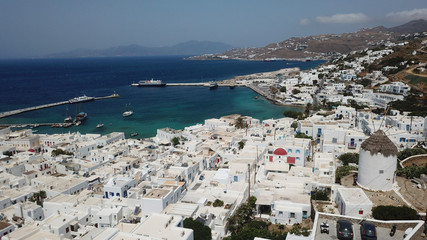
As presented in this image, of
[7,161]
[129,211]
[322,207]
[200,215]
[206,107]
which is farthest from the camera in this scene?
[206,107]

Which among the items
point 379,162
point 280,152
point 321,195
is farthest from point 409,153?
point 321,195

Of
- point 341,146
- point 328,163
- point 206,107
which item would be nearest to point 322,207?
point 328,163

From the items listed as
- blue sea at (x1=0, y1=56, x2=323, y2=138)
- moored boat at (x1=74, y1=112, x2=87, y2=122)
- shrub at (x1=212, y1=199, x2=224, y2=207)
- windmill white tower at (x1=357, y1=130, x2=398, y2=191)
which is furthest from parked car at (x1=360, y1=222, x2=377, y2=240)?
moored boat at (x1=74, y1=112, x2=87, y2=122)

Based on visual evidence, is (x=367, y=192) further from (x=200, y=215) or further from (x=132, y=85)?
(x=132, y=85)

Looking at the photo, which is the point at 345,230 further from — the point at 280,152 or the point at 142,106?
the point at 142,106

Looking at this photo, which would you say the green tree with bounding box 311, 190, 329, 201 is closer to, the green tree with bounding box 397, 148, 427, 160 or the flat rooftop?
the flat rooftop

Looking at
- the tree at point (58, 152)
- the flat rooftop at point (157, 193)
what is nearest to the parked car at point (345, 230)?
the flat rooftop at point (157, 193)
